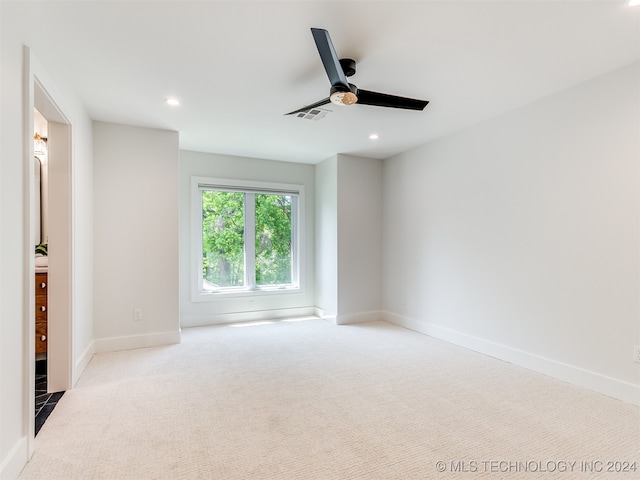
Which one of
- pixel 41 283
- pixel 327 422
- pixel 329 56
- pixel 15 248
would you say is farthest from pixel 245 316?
pixel 329 56

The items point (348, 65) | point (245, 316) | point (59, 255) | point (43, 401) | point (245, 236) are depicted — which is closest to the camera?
point (348, 65)

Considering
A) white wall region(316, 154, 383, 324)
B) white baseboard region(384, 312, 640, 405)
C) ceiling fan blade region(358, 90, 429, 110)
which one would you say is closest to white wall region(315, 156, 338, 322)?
white wall region(316, 154, 383, 324)

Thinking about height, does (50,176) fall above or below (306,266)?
above

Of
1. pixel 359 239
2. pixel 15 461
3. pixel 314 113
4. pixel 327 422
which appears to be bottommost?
pixel 327 422

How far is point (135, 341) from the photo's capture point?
3.71m

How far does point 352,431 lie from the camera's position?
2.09 m

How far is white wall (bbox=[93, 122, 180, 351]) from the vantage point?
3.60 m

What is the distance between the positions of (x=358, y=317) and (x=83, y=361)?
10.9 ft

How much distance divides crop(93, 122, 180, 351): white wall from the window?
91cm

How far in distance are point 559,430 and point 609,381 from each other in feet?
2.84

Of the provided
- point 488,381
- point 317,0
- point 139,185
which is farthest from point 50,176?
point 488,381

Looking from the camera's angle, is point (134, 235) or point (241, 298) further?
point (241, 298)

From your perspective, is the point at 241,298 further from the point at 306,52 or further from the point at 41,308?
the point at 306,52

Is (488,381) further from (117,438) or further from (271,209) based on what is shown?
(271,209)
